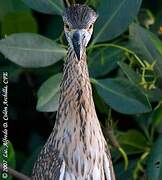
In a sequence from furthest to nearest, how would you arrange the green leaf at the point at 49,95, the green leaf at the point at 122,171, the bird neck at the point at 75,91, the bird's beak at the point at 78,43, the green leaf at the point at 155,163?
the green leaf at the point at 122,171
the green leaf at the point at 155,163
the green leaf at the point at 49,95
the bird neck at the point at 75,91
the bird's beak at the point at 78,43

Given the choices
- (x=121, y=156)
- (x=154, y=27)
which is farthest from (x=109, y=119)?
(x=154, y=27)

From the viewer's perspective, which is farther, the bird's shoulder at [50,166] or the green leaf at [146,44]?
the green leaf at [146,44]

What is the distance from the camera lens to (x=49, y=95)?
2.84 meters

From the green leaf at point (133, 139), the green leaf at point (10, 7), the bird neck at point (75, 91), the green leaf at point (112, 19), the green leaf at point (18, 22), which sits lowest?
the green leaf at point (133, 139)

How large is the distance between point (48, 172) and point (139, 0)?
64 cm

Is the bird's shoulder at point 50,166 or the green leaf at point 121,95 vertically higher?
the green leaf at point 121,95

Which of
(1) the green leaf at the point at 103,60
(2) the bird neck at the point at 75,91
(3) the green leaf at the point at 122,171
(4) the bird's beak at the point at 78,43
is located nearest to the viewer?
(4) the bird's beak at the point at 78,43

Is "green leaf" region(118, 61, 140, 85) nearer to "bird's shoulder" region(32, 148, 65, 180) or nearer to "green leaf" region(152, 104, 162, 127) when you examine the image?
"green leaf" region(152, 104, 162, 127)

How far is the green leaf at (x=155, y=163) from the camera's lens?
291 cm

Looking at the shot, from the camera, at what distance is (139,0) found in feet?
9.45

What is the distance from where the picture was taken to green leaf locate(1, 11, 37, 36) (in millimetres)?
3287

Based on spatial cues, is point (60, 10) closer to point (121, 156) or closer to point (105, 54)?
point (105, 54)

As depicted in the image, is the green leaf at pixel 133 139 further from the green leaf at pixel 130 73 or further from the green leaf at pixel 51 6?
the green leaf at pixel 51 6

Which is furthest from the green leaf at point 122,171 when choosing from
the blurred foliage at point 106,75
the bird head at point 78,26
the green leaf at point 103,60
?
the bird head at point 78,26
